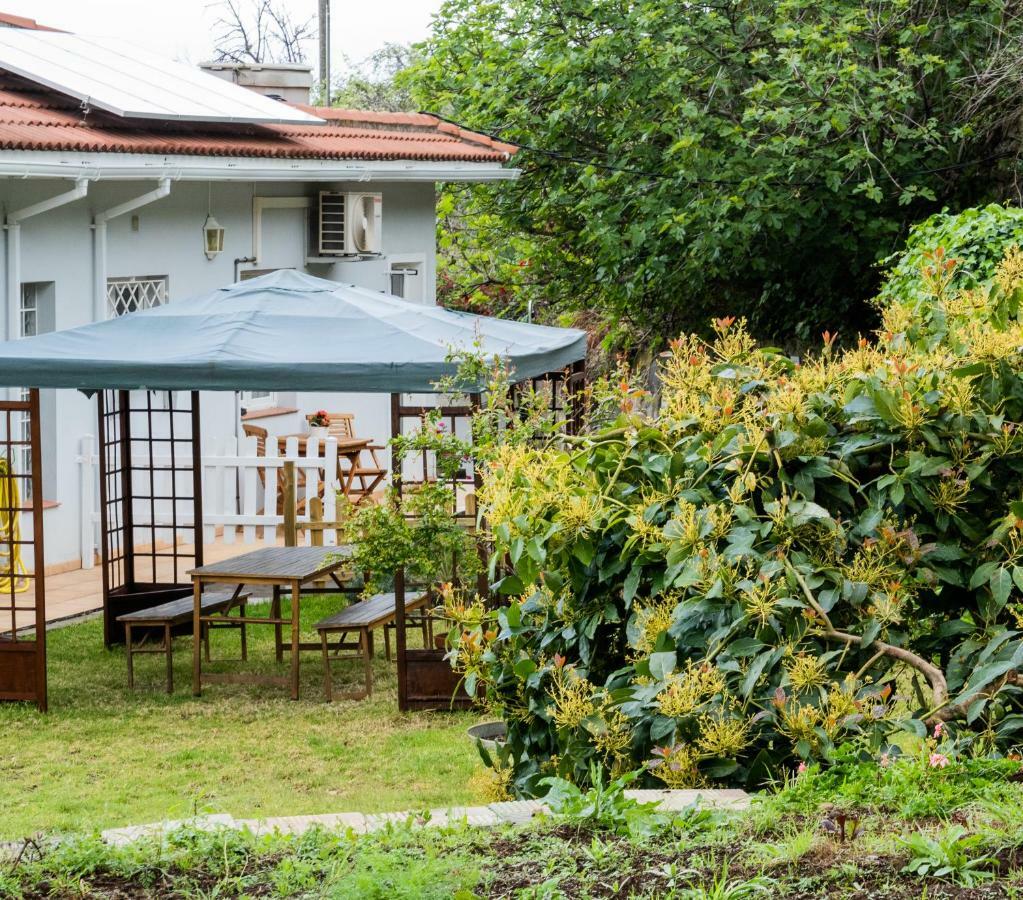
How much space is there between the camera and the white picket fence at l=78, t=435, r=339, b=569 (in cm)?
1227

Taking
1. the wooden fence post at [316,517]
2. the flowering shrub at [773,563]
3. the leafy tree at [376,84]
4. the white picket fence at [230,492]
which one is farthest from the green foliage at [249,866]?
the leafy tree at [376,84]

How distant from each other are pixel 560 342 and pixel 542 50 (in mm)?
7739

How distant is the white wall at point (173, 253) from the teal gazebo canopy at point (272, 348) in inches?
115

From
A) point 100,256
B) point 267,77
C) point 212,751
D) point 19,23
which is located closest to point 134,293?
point 100,256

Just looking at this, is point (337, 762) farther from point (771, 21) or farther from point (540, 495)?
point (771, 21)

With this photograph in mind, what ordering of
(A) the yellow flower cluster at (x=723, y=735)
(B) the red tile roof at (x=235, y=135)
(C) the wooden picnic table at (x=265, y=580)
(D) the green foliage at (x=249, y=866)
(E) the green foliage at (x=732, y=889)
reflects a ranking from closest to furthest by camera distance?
(E) the green foliage at (x=732, y=889) → (D) the green foliage at (x=249, y=866) → (A) the yellow flower cluster at (x=723, y=735) → (C) the wooden picnic table at (x=265, y=580) → (B) the red tile roof at (x=235, y=135)

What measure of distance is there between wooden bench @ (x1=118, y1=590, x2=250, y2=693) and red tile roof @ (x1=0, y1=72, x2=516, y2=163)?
145 inches

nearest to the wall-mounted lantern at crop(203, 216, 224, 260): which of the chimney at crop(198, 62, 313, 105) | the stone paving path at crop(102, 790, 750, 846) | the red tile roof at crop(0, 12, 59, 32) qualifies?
the red tile roof at crop(0, 12, 59, 32)

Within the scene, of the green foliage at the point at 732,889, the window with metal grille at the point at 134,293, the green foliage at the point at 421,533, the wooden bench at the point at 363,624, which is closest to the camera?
the green foliage at the point at 732,889

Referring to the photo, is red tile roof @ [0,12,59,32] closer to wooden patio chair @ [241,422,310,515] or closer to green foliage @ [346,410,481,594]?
wooden patio chair @ [241,422,310,515]

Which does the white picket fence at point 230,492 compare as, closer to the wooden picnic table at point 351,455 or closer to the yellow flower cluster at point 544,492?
the wooden picnic table at point 351,455

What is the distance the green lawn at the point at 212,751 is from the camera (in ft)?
20.7

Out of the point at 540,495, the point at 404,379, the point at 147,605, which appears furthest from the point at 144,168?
the point at 540,495

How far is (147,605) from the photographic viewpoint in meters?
9.96
